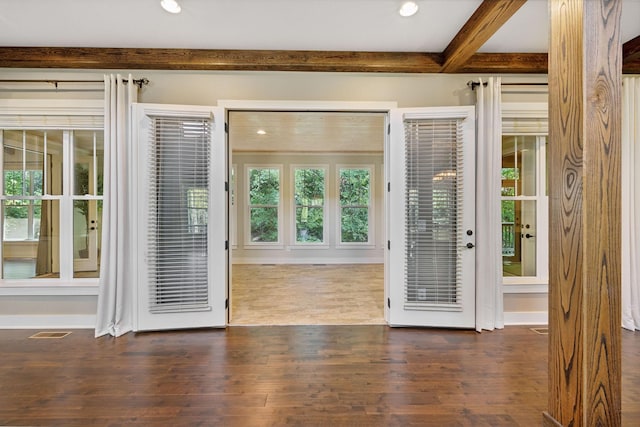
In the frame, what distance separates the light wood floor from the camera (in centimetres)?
351

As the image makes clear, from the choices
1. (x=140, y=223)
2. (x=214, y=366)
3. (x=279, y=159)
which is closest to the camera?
(x=214, y=366)

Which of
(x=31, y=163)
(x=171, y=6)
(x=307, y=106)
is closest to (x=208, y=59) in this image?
(x=171, y=6)

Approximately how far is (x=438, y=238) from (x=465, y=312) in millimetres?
792

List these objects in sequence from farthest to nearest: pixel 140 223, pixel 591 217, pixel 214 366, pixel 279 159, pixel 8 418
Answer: pixel 279 159
pixel 140 223
pixel 214 366
pixel 8 418
pixel 591 217

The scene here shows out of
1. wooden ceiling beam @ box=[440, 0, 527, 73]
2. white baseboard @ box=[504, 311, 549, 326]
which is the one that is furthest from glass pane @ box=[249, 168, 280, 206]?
white baseboard @ box=[504, 311, 549, 326]

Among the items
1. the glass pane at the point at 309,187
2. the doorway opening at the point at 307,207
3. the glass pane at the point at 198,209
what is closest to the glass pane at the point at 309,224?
the doorway opening at the point at 307,207

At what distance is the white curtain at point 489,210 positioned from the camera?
3123 mm

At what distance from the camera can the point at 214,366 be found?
2.43 metres

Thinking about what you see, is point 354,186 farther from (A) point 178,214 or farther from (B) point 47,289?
(B) point 47,289

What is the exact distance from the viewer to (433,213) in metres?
3.20

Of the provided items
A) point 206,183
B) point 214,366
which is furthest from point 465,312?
point 206,183

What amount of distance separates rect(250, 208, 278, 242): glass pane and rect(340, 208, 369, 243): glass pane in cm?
159

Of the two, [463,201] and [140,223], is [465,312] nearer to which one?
[463,201]

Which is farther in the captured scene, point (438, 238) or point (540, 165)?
point (540, 165)
